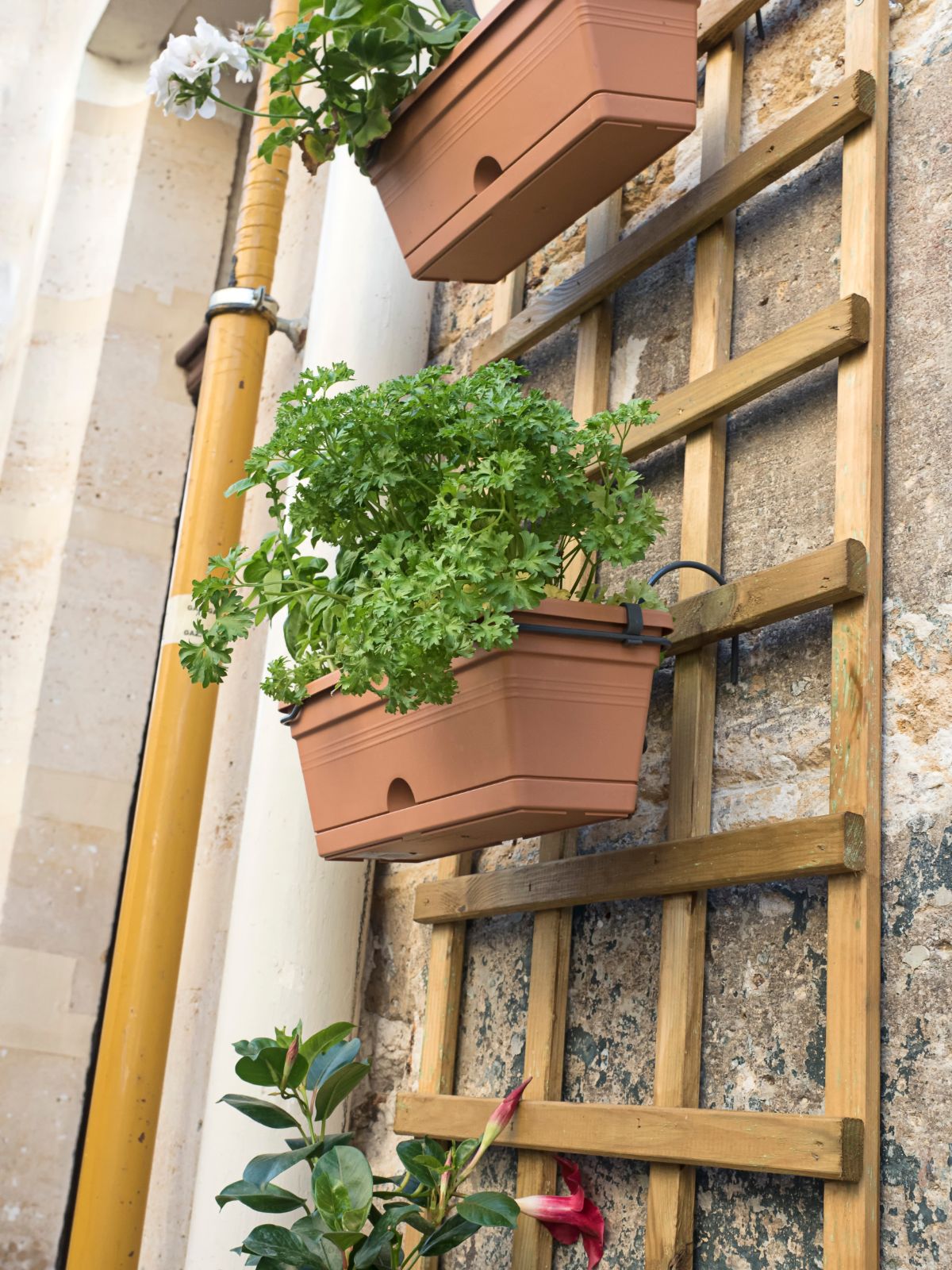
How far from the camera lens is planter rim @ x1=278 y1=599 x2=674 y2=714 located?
1284mm

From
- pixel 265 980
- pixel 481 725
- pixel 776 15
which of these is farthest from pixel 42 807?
pixel 776 15

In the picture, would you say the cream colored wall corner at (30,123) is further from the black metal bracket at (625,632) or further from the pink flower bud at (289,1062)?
the black metal bracket at (625,632)

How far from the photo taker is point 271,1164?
147 cm

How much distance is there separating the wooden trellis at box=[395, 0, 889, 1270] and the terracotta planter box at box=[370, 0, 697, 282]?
134 millimetres

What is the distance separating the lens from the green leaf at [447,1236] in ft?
4.48

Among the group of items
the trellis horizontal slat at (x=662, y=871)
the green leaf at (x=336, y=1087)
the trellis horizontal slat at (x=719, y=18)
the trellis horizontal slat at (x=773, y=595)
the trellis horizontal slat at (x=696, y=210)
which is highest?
the trellis horizontal slat at (x=719, y=18)

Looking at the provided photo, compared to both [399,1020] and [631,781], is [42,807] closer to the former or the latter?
[399,1020]

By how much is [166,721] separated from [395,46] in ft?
3.81

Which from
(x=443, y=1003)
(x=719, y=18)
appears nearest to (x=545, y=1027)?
(x=443, y=1003)

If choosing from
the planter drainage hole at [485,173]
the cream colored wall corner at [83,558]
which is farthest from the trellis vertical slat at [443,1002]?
the cream colored wall corner at [83,558]

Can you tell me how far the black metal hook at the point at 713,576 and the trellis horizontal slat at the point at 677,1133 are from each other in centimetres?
44

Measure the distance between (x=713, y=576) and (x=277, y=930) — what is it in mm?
896

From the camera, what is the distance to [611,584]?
1.69 metres

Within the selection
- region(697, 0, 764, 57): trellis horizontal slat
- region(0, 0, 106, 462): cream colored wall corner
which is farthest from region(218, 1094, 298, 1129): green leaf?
region(0, 0, 106, 462): cream colored wall corner
